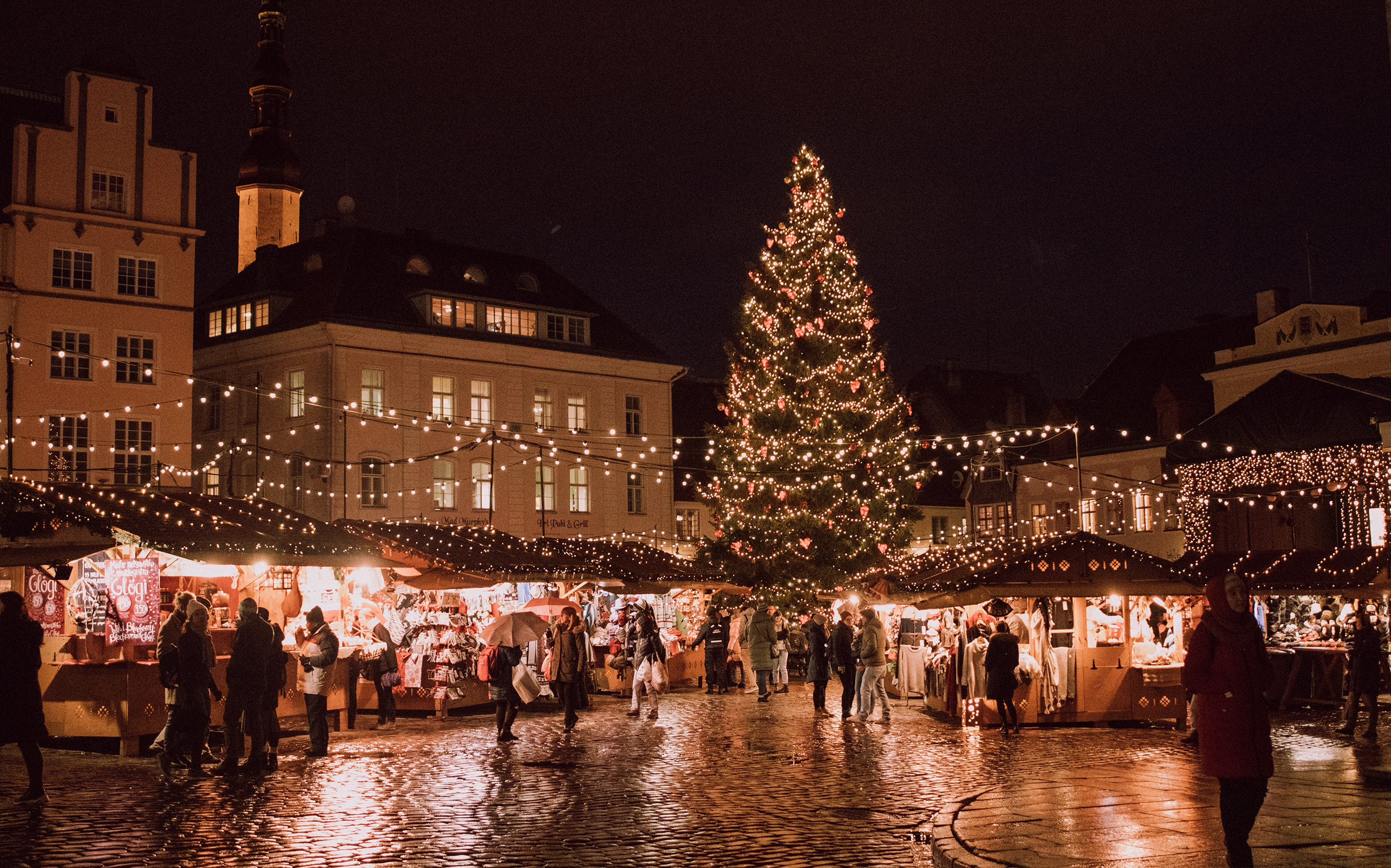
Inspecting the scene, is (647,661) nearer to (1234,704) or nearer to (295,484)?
(1234,704)

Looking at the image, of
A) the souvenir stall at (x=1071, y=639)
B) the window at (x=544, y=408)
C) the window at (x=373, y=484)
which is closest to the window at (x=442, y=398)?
the window at (x=373, y=484)

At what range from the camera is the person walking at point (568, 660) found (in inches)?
751

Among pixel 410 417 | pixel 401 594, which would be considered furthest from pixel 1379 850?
pixel 410 417

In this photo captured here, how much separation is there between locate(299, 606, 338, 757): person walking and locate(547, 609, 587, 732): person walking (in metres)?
3.69

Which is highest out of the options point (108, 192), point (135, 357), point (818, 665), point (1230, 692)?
point (108, 192)

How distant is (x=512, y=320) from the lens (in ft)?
160

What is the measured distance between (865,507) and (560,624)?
15832mm

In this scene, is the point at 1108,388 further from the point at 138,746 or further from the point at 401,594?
the point at 138,746

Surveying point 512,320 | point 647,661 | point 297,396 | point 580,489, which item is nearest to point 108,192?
point 297,396

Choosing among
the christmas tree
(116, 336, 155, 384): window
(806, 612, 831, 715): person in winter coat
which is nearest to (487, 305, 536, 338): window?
(116, 336, 155, 384): window

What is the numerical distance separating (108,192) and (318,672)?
28.4 metres

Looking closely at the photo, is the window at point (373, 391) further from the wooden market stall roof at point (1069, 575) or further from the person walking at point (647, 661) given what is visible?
the wooden market stall roof at point (1069, 575)

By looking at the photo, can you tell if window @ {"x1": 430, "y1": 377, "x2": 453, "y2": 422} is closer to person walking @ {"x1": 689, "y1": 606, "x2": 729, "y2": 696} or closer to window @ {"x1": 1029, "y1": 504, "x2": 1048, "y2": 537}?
person walking @ {"x1": 689, "y1": 606, "x2": 729, "y2": 696}

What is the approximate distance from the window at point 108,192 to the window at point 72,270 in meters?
1.44
